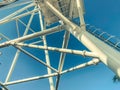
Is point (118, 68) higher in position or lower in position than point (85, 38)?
lower

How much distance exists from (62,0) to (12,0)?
3892 millimetres

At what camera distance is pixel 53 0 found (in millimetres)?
24484

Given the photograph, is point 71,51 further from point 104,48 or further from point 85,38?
point 104,48

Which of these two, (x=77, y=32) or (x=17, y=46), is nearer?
(x=77, y=32)

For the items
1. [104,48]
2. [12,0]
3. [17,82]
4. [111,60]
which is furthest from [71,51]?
[12,0]

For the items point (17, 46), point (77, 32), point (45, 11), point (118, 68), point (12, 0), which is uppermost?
point (12, 0)

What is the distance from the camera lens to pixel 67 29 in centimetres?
2131

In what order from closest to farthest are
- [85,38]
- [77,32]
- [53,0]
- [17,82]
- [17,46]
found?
[85,38] → [77,32] → [17,46] → [17,82] → [53,0]

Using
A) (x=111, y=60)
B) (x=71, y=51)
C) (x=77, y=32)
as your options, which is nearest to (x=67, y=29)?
(x=77, y=32)

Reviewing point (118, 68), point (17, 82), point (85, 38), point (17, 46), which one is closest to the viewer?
point (118, 68)

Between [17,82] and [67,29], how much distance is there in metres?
5.19

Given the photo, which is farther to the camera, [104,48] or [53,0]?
[53,0]

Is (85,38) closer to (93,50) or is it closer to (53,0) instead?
(93,50)

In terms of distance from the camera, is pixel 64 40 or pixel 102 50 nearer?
pixel 102 50
